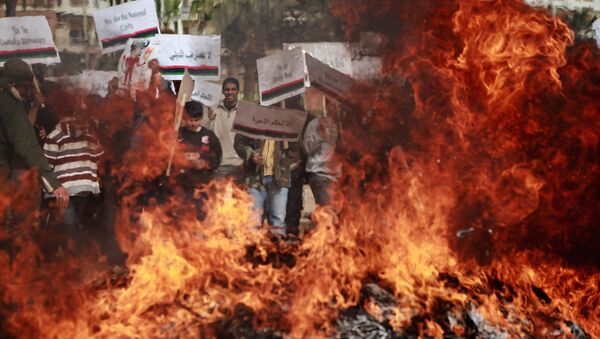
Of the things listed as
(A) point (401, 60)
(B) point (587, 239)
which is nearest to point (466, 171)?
(B) point (587, 239)

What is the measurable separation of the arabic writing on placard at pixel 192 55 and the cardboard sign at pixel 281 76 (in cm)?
92

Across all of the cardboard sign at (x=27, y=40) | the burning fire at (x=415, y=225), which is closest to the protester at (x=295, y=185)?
the burning fire at (x=415, y=225)

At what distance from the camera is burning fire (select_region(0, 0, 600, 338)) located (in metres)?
4.98

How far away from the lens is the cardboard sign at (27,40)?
895 centimetres

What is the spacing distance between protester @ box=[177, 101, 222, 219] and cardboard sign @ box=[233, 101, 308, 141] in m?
0.34

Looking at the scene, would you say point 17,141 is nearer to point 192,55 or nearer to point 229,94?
point 229,94

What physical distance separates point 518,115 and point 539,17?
Result: 109 cm

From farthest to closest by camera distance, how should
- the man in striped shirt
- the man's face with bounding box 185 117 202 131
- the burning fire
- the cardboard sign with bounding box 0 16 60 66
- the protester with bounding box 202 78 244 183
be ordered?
the cardboard sign with bounding box 0 16 60 66 → the protester with bounding box 202 78 244 183 → the man's face with bounding box 185 117 202 131 → the man in striped shirt → the burning fire

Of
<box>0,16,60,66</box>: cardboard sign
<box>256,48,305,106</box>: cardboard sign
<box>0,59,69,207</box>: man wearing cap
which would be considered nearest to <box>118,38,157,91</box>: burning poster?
<box>0,16,60,66</box>: cardboard sign

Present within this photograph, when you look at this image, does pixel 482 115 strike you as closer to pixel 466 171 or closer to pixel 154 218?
pixel 466 171

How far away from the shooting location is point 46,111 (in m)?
8.16

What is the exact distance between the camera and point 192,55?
941 cm

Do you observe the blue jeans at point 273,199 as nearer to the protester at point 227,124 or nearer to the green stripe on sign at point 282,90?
the protester at point 227,124

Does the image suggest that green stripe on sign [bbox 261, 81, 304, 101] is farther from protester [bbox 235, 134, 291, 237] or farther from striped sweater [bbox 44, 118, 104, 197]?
striped sweater [bbox 44, 118, 104, 197]
